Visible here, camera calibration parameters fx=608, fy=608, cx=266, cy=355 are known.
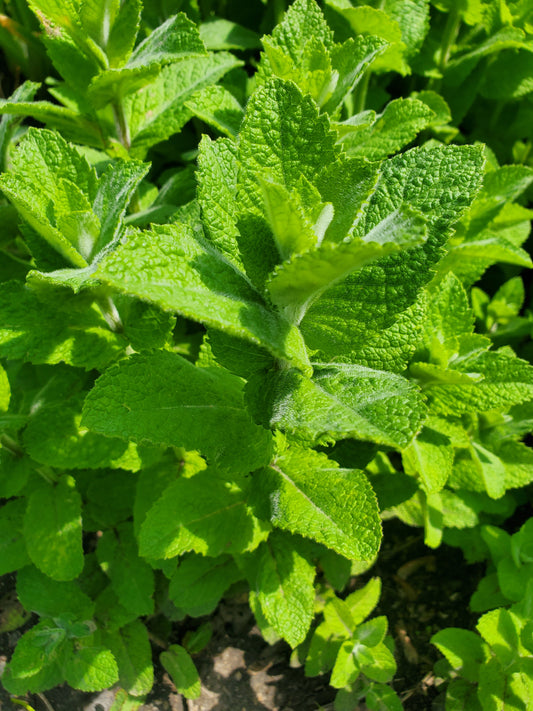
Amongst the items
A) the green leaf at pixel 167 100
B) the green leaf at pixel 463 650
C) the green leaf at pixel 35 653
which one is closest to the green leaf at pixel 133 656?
the green leaf at pixel 35 653

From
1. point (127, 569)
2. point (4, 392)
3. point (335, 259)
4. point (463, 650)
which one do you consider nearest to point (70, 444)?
point (4, 392)

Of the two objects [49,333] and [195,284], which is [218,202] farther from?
[49,333]

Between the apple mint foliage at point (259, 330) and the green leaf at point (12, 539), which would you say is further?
the green leaf at point (12, 539)

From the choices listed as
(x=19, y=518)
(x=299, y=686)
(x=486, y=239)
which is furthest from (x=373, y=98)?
(x=299, y=686)

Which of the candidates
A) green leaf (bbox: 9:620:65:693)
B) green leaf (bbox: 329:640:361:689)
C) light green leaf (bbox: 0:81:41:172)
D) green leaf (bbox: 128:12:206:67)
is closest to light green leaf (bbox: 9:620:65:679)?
green leaf (bbox: 9:620:65:693)

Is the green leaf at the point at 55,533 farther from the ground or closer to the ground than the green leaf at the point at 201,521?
closer to the ground

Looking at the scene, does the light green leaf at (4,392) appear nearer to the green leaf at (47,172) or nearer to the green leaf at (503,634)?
the green leaf at (47,172)

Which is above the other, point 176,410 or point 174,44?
point 174,44

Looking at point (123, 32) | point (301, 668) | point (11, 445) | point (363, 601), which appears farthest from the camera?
point (301, 668)
